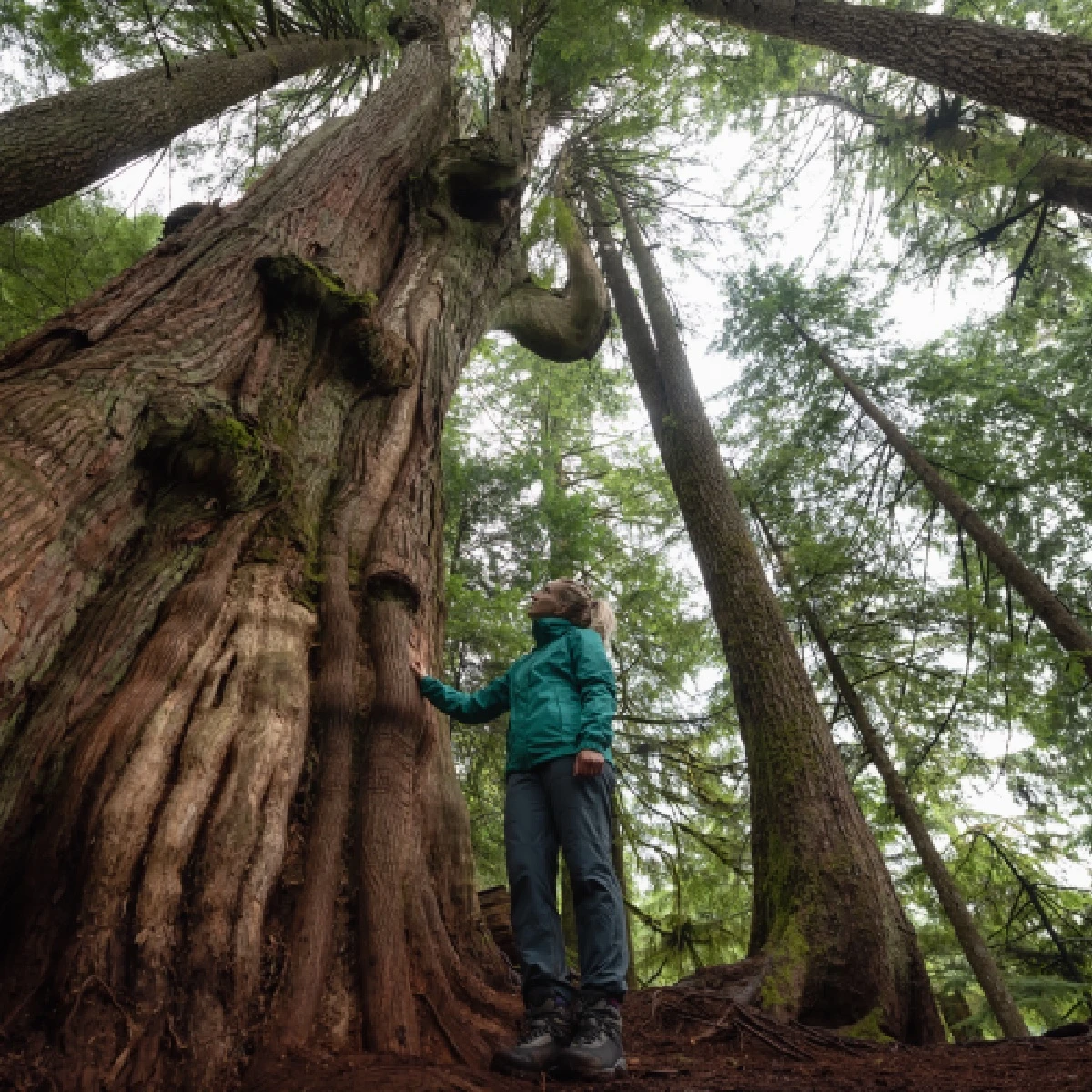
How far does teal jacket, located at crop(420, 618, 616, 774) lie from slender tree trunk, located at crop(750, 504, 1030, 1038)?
507cm

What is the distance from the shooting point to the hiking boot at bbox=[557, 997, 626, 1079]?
84.0 inches

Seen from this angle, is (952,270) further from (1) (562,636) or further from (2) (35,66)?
(2) (35,66)

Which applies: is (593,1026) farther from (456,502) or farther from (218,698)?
(456,502)

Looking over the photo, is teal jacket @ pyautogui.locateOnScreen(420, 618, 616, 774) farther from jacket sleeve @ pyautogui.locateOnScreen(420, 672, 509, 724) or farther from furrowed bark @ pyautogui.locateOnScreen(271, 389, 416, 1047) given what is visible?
furrowed bark @ pyautogui.locateOnScreen(271, 389, 416, 1047)

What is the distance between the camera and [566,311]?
24.0ft

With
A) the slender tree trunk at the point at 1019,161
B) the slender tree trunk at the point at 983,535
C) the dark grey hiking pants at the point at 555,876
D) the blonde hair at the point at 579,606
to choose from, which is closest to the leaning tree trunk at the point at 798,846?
the dark grey hiking pants at the point at 555,876

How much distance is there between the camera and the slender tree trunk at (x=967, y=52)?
4.02 metres

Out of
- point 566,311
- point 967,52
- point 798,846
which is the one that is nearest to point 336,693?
point 798,846

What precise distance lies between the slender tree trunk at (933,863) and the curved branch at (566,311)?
11.5ft

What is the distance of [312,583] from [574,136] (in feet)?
30.9

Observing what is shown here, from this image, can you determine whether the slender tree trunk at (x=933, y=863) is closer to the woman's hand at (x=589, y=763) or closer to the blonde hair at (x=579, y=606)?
the blonde hair at (x=579, y=606)

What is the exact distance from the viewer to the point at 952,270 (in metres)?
11.0

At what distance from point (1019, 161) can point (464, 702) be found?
7.30m

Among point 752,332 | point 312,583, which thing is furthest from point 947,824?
point 312,583
